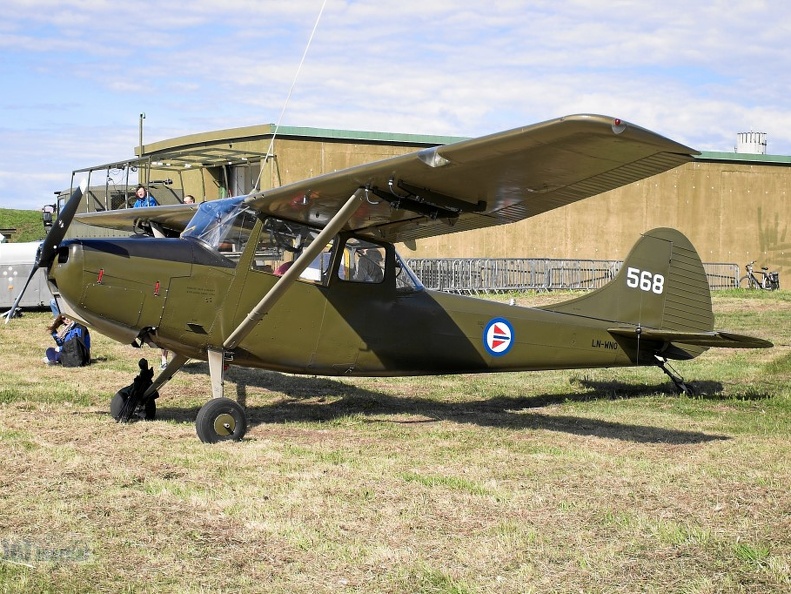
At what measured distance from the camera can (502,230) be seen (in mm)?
31219

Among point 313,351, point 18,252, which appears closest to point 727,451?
point 313,351

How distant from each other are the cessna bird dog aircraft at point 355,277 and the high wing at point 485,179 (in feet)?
0.06

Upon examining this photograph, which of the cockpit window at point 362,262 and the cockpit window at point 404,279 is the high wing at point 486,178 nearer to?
the cockpit window at point 362,262

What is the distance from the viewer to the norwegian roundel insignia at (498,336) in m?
10.4

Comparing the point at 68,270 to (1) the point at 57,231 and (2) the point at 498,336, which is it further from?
(2) the point at 498,336

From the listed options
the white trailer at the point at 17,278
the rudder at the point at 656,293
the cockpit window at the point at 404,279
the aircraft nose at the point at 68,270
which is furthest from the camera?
the white trailer at the point at 17,278

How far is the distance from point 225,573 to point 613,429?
5.54 meters

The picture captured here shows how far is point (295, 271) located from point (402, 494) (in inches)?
111

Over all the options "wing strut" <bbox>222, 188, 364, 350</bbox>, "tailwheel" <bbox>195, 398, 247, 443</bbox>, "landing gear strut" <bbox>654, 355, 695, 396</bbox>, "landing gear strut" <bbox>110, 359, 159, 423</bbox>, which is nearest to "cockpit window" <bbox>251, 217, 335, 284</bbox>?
"wing strut" <bbox>222, 188, 364, 350</bbox>

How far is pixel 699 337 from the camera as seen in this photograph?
10.4 metres

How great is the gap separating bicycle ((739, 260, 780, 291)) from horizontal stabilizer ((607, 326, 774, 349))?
23.7 m

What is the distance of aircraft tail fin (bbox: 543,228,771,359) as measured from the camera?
11344 mm

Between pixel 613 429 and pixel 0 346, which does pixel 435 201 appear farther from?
pixel 0 346

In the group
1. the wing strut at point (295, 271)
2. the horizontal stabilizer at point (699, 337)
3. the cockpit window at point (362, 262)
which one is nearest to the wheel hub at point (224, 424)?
the wing strut at point (295, 271)
